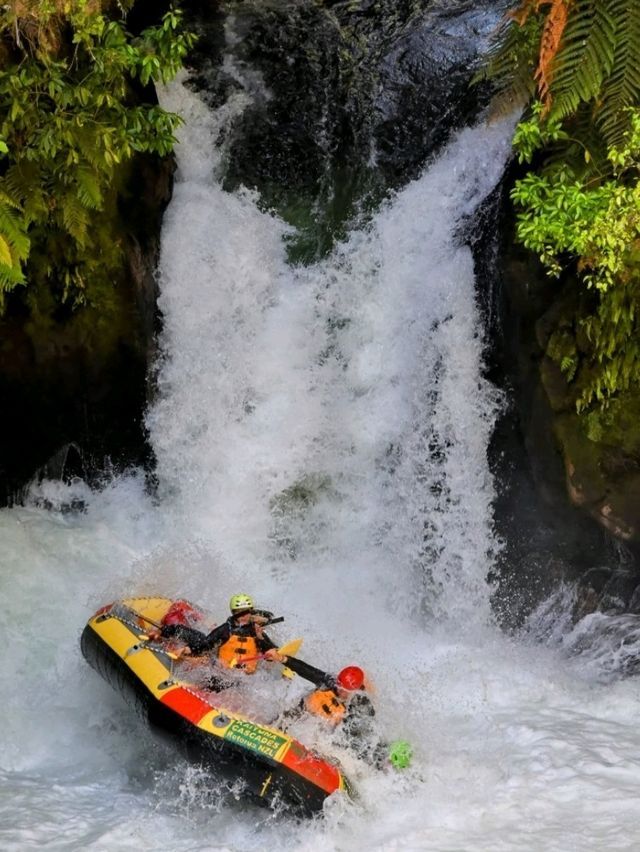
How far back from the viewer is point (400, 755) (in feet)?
15.0

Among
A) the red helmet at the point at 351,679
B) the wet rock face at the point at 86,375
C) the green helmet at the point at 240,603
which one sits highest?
the wet rock face at the point at 86,375

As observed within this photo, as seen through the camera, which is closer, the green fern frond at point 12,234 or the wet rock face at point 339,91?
the green fern frond at point 12,234

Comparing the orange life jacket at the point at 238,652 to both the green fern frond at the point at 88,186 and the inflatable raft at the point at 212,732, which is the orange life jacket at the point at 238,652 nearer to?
the inflatable raft at the point at 212,732

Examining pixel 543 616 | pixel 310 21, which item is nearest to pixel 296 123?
pixel 310 21

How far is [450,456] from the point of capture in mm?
6602

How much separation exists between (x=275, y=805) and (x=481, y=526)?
2.74m

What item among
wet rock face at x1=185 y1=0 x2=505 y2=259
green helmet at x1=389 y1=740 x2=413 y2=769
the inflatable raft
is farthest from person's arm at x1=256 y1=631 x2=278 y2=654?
wet rock face at x1=185 y1=0 x2=505 y2=259

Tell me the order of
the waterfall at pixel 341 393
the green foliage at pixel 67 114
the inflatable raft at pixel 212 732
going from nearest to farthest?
the inflatable raft at pixel 212 732 → the green foliage at pixel 67 114 → the waterfall at pixel 341 393

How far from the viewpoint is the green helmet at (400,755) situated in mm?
4555

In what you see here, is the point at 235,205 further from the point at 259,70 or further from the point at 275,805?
the point at 275,805

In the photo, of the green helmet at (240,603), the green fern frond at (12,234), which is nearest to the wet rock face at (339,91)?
the green fern frond at (12,234)

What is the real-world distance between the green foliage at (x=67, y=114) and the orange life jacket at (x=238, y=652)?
2524 millimetres

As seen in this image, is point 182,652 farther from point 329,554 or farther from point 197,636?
point 329,554

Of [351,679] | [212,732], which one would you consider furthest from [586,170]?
[212,732]
